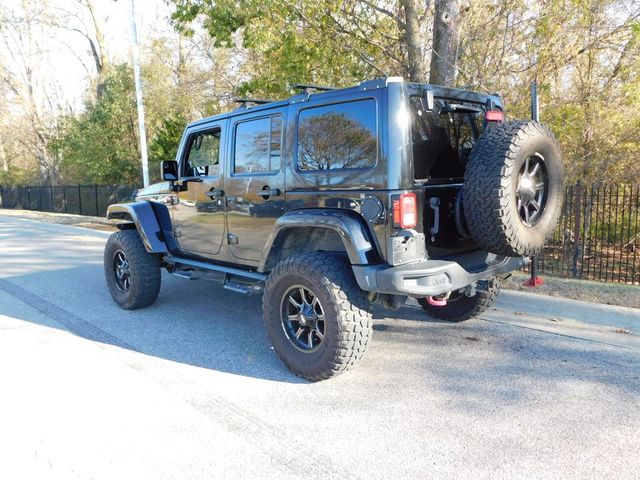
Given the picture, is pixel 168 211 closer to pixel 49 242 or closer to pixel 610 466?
pixel 610 466

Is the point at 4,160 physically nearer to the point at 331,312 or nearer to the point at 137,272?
the point at 137,272

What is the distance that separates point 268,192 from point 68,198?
87.6 feet

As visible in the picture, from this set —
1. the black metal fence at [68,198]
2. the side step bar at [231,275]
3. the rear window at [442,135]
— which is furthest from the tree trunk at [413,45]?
the black metal fence at [68,198]

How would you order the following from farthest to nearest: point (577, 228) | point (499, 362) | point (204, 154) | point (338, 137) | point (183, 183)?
point (577, 228) → point (183, 183) → point (204, 154) → point (499, 362) → point (338, 137)

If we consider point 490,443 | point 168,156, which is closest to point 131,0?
point 168,156

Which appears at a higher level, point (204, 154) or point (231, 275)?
point (204, 154)

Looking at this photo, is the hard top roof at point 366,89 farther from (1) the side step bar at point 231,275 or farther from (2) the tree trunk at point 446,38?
(2) the tree trunk at point 446,38

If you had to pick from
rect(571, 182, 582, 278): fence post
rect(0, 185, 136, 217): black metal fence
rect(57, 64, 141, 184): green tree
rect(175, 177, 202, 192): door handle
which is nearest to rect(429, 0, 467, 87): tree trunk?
rect(571, 182, 582, 278): fence post

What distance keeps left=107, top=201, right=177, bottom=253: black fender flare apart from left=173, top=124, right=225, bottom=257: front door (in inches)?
7.2

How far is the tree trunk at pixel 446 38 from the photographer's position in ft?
24.1

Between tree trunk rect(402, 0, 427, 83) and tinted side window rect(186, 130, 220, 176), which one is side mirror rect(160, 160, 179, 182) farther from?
tree trunk rect(402, 0, 427, 83)

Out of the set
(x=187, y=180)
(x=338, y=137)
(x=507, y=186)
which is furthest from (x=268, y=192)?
(x=507, y=186)

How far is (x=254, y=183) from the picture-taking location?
14.5ft

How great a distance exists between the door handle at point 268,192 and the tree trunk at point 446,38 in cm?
449
